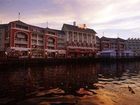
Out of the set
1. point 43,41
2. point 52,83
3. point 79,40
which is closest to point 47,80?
point 52,83

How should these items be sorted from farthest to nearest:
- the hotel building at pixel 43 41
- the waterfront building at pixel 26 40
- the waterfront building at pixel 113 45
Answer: the waterfront building at pixel 113 45, the hotel building at pixel 43 41, the waterfront building at pixel 26 40

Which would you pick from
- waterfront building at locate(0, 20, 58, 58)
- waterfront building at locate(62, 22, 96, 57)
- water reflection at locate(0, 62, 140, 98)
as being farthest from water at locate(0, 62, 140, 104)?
waterfront building at locate(62, 22, 96, 57)

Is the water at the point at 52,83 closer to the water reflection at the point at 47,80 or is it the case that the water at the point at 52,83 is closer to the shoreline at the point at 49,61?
the water reflection at the point at 47,80

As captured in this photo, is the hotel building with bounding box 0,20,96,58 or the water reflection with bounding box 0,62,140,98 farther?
the hotel building with bounding box 0,20,96,58

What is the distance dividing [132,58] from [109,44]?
39221mm

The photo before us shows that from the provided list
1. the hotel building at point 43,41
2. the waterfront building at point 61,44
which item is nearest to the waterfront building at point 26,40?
the hotel building at point 43,41

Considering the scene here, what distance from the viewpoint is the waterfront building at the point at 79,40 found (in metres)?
122

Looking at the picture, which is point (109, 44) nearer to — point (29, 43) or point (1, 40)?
point (29, 43)

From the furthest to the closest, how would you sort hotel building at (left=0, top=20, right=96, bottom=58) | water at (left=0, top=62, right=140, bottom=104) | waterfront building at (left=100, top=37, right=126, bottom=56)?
waterfront building at (left=100, top=37, right=126, bottom=56)
hotel building at (left=0, top=20, right=96, bottom=58)
water at (left=0, top=62, right=140, bottom=104)

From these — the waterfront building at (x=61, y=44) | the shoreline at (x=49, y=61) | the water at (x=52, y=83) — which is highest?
the waterfront building at (x=61, y=44)

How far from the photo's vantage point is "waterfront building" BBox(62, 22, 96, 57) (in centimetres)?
12200

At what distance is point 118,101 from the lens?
63.8ft

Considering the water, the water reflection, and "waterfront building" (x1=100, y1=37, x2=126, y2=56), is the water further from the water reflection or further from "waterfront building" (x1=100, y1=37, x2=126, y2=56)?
"waterfront building" (x1=100, y1=37, x2=126, y2=56)

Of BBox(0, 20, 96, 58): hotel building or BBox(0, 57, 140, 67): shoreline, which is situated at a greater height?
BBox(0, 20, 96, 58): hotel building
